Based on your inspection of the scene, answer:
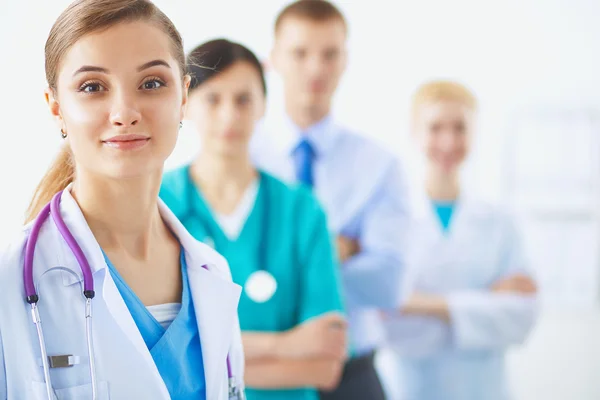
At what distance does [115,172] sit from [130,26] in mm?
140

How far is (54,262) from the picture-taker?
0.69 meters

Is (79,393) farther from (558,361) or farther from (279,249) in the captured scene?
(558,361)

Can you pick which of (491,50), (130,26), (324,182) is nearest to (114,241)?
(130,26)

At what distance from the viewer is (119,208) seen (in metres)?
0.74

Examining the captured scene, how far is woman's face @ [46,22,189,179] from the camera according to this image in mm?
667

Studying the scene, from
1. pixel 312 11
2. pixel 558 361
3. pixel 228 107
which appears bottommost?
pixel 558 361

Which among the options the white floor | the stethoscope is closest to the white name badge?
the stethoscope

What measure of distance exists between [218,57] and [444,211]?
4.26ft

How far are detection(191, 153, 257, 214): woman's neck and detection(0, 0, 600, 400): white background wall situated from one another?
1.13 meters

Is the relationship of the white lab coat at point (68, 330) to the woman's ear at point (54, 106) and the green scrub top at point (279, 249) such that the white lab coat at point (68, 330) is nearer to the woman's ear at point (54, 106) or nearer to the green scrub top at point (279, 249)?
the woman's ear at point (54, 106)

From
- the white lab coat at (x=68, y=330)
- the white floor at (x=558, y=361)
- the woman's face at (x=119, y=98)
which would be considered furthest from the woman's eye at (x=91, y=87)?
the white floor at (x=558, y=361)

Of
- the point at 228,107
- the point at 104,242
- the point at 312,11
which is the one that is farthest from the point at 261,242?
the point at 312,11

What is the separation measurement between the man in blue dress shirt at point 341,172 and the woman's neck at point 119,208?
0.85 meters

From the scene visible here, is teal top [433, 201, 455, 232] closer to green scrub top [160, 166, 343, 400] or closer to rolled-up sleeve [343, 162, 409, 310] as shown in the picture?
rolled-up sleeve [343, 162, 409, 310]
